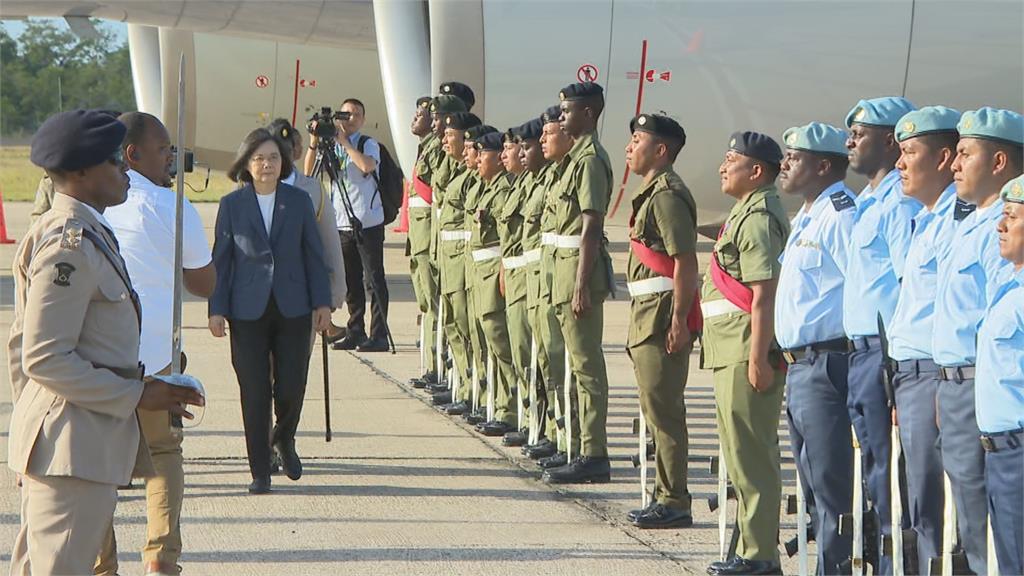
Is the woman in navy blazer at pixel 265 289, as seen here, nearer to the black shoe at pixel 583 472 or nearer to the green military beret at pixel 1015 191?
the black shoe at pixel 583 472

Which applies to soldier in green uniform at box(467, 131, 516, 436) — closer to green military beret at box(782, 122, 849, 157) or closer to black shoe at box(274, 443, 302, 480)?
black shoe at box(274, 443, 302, 480)

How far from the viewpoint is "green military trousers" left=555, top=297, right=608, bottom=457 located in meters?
6.98

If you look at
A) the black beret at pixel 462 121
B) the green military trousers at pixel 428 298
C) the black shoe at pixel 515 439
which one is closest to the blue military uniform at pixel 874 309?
the black shoe at pixel 515 439

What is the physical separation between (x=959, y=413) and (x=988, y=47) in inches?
340

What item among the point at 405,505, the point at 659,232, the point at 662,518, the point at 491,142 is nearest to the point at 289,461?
the point at 405,505

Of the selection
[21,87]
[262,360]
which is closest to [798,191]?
[262,360]

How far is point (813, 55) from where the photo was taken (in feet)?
39.4

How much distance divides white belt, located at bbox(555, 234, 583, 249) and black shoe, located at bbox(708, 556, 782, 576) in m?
2.00

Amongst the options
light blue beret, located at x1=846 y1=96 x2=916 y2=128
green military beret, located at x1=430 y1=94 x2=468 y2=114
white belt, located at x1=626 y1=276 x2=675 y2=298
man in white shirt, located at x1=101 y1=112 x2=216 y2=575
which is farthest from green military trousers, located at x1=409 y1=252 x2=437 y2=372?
light blue beret, located at x1=846 y1=96 x2=916 y2=128

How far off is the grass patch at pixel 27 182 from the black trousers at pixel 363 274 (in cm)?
1918

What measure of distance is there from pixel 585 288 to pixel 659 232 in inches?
32.3

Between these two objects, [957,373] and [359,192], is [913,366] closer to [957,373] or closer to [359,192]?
[957,373]

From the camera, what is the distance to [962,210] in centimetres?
449

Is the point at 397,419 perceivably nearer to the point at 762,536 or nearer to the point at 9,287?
the point at 762,536
